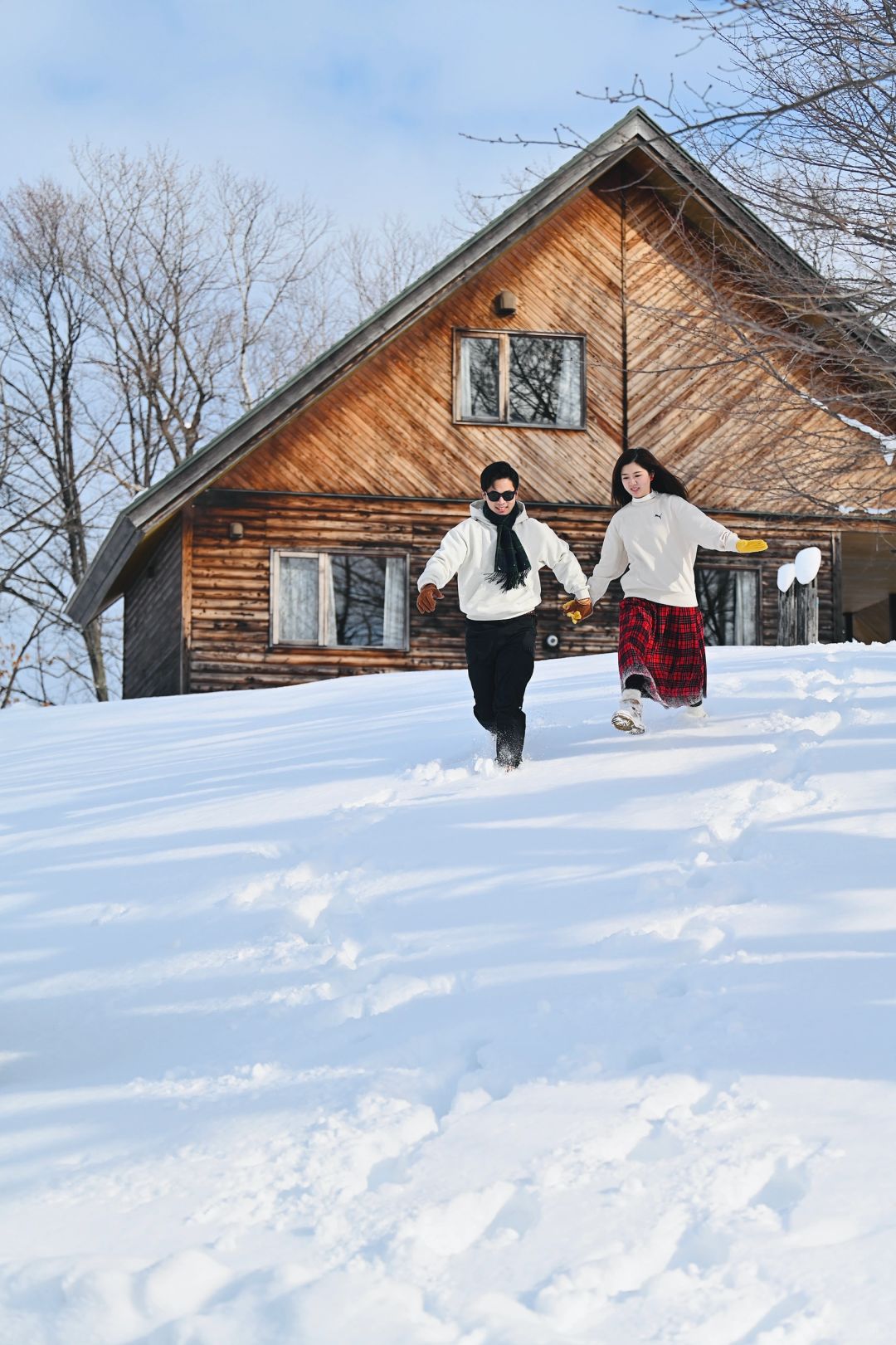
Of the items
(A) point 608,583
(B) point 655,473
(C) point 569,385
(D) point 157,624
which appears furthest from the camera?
(D) point 157,624

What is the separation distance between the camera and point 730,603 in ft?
59.6

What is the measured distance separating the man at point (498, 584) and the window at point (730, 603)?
1082 cm

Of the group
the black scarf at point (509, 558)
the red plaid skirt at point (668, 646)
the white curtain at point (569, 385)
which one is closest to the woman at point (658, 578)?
the red plaid skirt at point (668, 646)

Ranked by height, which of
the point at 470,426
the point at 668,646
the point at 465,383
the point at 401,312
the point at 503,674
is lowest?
the point at 503,674

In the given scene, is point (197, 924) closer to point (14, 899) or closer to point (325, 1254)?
point (14, 899)

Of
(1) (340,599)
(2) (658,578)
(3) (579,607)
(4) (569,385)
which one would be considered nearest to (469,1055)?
(3) (579,607)

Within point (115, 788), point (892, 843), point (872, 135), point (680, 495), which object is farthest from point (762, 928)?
point (872, 135)

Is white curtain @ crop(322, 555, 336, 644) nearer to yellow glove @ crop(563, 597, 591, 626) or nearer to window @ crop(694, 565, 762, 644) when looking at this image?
window @ crop(694, 565, 762, 644)

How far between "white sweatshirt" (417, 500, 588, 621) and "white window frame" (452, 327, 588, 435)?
9516 millimetres

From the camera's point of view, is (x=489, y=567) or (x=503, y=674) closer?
(x=503, y=674)

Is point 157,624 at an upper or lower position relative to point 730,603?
lower

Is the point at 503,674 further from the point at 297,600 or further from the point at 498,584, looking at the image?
the point at 297,600

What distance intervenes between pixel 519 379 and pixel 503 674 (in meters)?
10.5

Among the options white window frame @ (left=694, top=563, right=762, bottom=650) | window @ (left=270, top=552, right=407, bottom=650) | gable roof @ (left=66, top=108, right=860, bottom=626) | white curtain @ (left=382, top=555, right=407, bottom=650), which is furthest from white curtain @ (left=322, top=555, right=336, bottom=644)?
white window frame @ (left=694, top=563, right=762, bottom=650)
